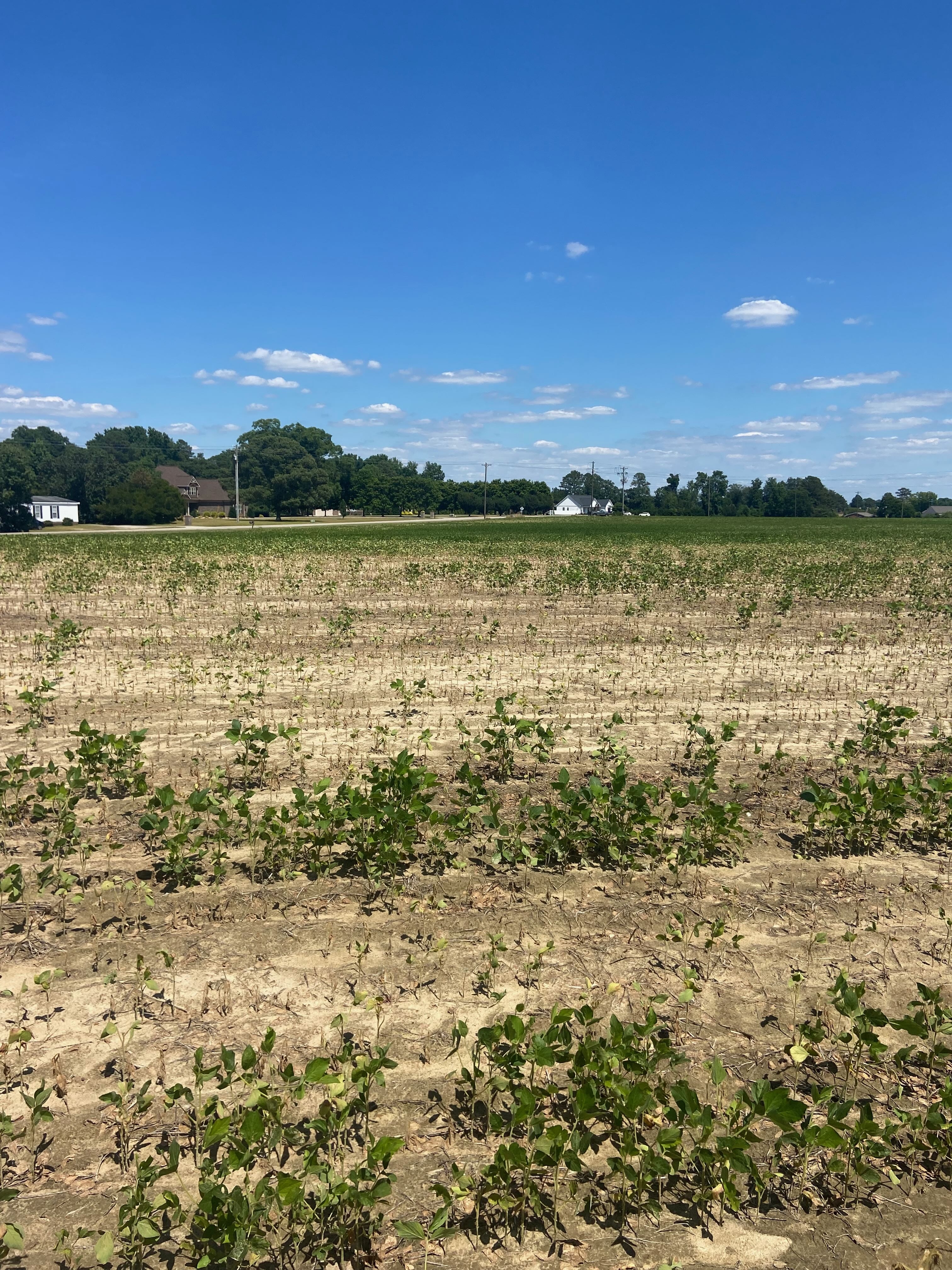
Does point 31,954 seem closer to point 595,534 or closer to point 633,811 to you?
point 633,811

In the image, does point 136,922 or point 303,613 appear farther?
point 303,613

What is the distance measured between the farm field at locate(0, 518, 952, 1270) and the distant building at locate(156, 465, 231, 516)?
405 feet

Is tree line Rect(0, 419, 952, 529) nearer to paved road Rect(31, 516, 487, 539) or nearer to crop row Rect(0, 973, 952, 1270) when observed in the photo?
paved road Rect(31, 516, 487, 539)

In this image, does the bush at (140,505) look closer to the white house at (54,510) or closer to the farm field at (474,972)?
the white house at (54,510)

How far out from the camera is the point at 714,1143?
3520 mm

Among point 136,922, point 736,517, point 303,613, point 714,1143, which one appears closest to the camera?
point 714,1143

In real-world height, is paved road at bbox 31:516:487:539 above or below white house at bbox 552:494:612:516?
below

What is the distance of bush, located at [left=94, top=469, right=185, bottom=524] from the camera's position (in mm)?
93250

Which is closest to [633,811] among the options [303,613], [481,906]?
[481,906]

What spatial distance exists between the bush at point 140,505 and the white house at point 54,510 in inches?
166

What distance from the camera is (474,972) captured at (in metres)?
4.71

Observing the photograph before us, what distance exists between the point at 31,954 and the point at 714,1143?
3.95 meters

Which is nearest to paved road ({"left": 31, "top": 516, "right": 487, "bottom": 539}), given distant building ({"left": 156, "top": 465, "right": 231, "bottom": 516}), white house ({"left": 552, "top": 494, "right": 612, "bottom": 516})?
distant building ({"left": 156, "top": 465, "right": 231, "bottom": 516})

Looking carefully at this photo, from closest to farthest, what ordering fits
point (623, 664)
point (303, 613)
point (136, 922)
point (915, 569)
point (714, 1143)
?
point (714, 1143), point (136, 922), point (623, 664), point (303, 613), point (915, 569)
